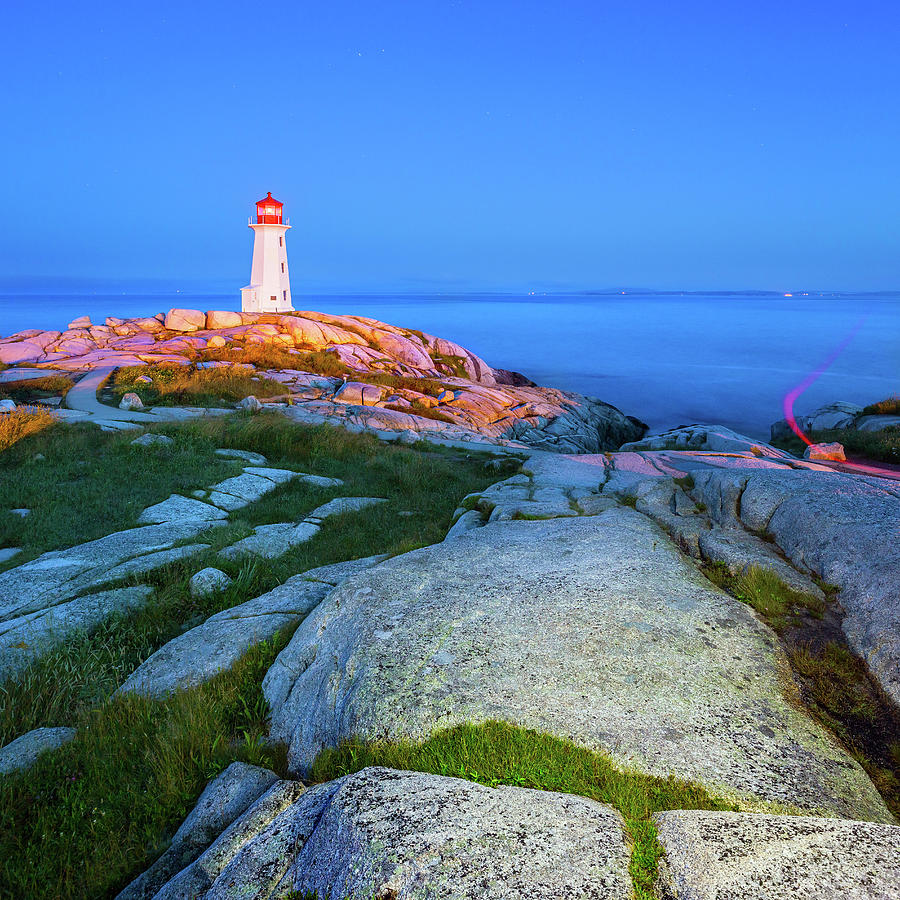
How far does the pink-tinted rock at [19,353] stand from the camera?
1238 inches

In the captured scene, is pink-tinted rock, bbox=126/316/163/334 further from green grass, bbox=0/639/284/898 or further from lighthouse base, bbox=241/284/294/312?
green grass, bbox=0/639/284/898

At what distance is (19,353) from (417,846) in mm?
38119

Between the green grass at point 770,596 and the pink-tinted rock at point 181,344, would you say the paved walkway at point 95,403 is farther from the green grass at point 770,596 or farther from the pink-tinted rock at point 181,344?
the green grass at point 770,596

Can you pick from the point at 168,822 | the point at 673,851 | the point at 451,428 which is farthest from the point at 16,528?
the point at 451,428

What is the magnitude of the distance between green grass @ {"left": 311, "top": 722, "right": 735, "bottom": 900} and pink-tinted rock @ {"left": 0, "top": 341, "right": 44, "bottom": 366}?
35581mm

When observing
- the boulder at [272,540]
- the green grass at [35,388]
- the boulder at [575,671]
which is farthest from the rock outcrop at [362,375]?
the boulder at [575,671]

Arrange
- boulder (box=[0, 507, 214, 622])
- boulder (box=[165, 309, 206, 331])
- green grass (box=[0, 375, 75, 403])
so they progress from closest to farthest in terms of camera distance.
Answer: boulder (box=[0, 507, 214, 622]), green grass (box=[0, 375, 75, 403]), boulder (box=[165, 309, 206, 331])

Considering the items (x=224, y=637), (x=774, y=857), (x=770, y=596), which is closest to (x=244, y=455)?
(x=224, y=637)

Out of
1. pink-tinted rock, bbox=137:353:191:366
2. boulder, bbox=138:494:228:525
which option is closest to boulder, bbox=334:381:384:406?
pink-tinted rock, bbox=137:353:191:366

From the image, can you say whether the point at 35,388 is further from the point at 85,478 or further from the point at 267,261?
the point at 267,261

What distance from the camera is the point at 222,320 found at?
41.8 meters

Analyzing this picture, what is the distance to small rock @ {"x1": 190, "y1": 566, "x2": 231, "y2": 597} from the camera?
732cm

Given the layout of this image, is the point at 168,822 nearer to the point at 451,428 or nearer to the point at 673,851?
the point at 673,851

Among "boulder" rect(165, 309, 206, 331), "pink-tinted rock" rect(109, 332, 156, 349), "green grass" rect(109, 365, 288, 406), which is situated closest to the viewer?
"green grass" rect(109, 365, 288, 406)
